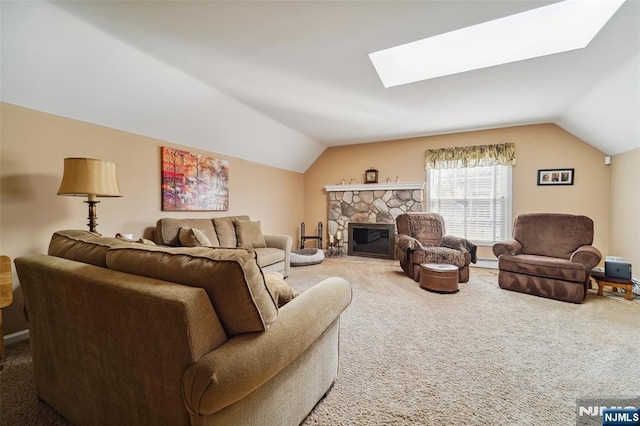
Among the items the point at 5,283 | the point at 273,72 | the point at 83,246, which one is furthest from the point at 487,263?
the point at 5,283

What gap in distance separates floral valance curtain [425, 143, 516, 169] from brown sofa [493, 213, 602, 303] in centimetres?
136

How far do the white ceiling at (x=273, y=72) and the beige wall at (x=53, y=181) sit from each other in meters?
0.16

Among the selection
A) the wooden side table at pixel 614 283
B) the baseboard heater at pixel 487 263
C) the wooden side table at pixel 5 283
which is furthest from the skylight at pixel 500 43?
the baseboard heater at pixel 487 263

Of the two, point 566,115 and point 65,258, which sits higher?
point 566,115

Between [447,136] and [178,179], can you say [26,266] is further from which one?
[447,136]

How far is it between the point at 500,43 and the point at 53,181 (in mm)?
4490

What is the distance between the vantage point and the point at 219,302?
947 millimetres

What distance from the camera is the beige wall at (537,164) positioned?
4191mm

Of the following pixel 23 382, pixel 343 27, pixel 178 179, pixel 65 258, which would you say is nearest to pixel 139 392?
pixel 65 258

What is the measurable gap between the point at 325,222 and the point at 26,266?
17.6ft

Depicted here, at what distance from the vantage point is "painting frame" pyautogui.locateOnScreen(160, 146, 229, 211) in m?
3.49

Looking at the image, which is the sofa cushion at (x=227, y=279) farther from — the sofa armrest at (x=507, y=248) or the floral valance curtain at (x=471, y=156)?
the floral valance curtain at (x=471, y=156)

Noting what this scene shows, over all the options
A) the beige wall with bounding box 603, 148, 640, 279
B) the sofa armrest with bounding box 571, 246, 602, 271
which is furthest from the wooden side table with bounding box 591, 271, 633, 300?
the beige wall with bounding box 603, 148, 640, 279

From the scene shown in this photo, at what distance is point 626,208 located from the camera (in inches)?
147
